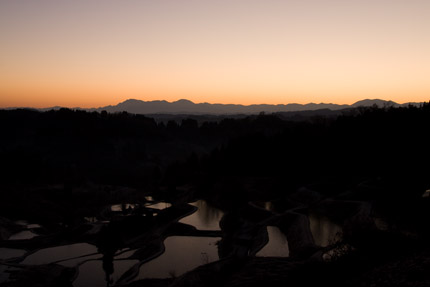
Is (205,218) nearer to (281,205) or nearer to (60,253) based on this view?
(281,205)

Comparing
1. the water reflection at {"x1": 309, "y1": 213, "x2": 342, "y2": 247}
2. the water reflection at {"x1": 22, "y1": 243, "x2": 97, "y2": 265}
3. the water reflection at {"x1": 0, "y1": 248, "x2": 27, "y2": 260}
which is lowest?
the water reflection at {"x1": 0, "y1": 248, "x2": 27, "y2": 260}

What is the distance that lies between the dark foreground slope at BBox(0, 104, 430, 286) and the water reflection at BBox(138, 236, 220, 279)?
52.6 inches

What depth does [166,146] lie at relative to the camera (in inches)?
7653

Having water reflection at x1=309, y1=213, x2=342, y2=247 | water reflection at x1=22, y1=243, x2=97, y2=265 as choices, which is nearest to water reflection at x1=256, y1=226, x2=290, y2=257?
water reflection at x1=309, y1=213, x2=342, y2=247

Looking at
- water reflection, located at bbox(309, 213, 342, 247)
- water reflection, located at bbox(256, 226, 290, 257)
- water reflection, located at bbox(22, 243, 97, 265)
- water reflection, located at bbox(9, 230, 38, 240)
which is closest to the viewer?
water reflection, located at bbox(309, 213, 342, 247)

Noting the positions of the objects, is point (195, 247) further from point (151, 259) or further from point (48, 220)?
point (48, 220)

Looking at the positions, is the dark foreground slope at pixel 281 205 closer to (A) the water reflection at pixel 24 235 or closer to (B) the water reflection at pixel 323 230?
(B) the water reflection at pixel 323 230

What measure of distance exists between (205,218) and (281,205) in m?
11.9

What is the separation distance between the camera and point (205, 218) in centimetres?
6184

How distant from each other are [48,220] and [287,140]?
169 ft

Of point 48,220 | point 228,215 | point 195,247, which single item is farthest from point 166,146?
point 195,247

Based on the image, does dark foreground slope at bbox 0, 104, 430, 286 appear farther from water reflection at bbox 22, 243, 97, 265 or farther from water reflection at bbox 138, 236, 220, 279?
water reflection at bbox 22, 243, 97, 265

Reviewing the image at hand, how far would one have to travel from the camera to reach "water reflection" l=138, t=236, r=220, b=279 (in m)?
35.9

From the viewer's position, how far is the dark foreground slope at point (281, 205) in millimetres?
21500
